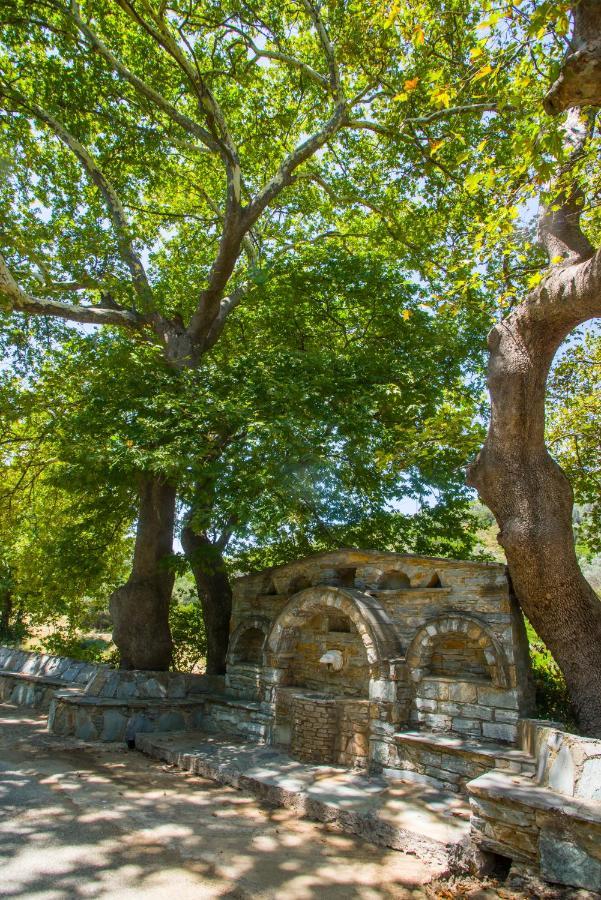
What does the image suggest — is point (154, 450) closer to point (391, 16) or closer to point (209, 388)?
point (209, 388)

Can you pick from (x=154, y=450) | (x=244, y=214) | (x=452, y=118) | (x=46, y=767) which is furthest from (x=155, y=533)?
(x=452, y=118)

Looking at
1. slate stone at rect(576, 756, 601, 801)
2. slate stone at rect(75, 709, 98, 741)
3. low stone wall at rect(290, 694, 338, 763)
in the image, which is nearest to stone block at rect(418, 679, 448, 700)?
low stone wall at rect(290, 694, 338, 763)

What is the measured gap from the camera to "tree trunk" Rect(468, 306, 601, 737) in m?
5.96

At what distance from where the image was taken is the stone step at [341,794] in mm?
5129

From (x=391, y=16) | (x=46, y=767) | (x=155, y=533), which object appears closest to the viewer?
(x=391, y=16)

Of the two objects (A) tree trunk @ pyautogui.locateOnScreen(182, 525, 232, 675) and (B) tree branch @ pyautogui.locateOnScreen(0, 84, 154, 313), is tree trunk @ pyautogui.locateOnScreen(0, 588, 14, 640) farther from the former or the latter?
(B) tree branch @ pyautogui.locateOnScreen(0, 84, 154, 313)

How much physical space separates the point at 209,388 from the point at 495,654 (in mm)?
5778

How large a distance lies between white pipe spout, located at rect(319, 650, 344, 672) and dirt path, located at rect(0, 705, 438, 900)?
2305mm

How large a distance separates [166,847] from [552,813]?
3300mm

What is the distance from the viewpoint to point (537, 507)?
616 centimetres

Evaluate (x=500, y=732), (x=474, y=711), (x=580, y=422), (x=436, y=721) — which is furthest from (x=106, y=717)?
(x=580, y=422)

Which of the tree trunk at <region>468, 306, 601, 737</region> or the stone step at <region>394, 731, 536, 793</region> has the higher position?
the tree trunk at <region>468, 306, 601, 737</region>

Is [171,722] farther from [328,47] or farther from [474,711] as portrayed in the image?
[328,47]

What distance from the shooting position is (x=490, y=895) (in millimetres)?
4426
